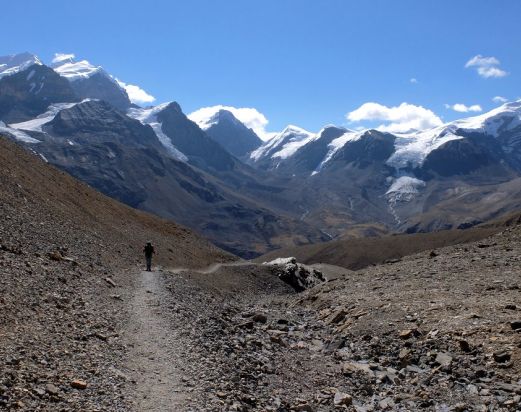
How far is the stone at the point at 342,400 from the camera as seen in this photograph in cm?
1777

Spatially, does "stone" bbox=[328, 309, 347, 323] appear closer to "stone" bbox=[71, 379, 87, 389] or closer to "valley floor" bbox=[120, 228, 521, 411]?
"valley floor" bbox=[120, 228, 521, 411]

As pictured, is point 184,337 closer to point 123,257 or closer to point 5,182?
point 123,257

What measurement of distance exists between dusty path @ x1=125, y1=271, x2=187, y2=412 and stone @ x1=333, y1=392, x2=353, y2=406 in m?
4.98

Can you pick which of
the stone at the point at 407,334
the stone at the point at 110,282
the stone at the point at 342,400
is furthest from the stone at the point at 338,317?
the stone at the point at 342,400

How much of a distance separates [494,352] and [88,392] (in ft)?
47.1

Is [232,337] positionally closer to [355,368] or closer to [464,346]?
[355,368]

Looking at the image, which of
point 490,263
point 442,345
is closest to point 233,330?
point 442,345

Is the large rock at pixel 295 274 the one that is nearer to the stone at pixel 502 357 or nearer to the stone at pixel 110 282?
the stone at pixel 110 282

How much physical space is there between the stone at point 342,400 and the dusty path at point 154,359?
498cm

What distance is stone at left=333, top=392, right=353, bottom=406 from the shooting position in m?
17.8

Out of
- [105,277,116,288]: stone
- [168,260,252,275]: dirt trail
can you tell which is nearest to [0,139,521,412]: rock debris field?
[105,277,116,288]: stone

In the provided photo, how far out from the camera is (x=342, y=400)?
17.9 m

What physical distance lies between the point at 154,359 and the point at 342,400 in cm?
640

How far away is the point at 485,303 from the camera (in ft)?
88.5
